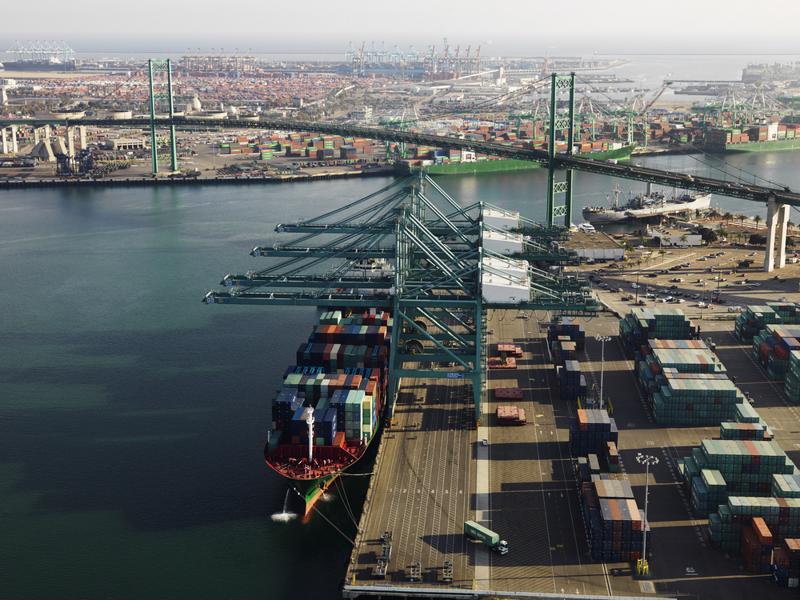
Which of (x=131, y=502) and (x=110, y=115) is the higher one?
(x=110, y=115)

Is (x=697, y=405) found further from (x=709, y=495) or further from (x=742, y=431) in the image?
(x=709, y=495)

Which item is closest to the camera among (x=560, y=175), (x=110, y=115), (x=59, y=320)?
(x=59, y=320)

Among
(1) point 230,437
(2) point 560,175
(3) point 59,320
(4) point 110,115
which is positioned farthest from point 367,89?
(1) point 230,437

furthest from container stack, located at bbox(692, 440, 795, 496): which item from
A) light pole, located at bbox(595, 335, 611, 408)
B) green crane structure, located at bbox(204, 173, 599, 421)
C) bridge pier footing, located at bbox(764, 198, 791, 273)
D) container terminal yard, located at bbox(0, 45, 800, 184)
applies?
container terminal yard, located at bbox(0, 45, 800, 184)

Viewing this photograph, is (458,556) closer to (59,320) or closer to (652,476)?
(652,476)

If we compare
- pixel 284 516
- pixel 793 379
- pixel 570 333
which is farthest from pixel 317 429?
pixel 793 379

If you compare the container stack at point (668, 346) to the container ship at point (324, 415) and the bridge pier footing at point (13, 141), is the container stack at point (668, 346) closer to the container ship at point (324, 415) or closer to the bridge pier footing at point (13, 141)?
the container ship at point (324, 415)
